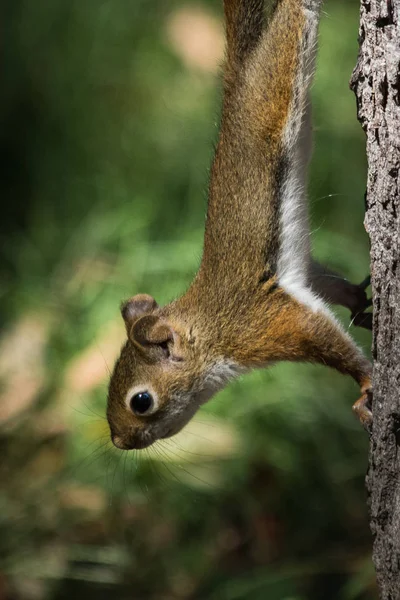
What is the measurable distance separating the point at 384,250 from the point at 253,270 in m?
0.57

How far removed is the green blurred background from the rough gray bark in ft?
2.52

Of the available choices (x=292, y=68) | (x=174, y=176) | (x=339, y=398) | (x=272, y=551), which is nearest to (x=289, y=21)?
(x=292, y=68)

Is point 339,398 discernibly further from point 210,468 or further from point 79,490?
point 79,490

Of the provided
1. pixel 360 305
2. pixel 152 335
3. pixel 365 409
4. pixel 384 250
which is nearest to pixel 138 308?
pixel 152 335

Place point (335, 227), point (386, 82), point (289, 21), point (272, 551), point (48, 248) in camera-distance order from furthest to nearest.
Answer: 1. point (48, 248)
2. point (335, 227)
3. point (272, 551)
4. point (289, 21)
5. point (386, 82)

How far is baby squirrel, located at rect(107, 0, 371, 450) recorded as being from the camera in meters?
2.59

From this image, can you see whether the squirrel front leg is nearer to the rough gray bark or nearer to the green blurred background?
the rough gray bark

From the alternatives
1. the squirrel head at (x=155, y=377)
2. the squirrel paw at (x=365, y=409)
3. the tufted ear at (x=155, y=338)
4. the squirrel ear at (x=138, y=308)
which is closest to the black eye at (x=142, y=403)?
the squirrel head at (x=155, y=377)

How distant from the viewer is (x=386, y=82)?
212 cm

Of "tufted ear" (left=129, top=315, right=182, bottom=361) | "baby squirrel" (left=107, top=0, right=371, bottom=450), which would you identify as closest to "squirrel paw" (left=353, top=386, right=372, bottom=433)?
"baby squirrel" (left=107, top=0, right=371, bottom=450)

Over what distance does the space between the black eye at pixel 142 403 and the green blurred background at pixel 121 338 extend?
1.94 ft

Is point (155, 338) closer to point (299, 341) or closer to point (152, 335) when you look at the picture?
point (152, 335)

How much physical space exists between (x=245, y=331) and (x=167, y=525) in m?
1.31

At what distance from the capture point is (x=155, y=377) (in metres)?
2.93
